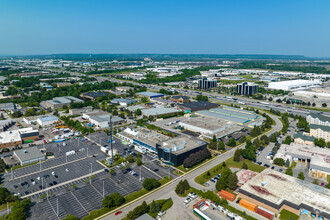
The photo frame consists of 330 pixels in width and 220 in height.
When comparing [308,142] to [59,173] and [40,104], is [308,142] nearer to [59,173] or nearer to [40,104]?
[59,173]

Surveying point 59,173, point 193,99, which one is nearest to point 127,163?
point 59,173

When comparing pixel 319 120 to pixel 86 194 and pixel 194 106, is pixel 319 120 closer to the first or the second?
pixel 194 106

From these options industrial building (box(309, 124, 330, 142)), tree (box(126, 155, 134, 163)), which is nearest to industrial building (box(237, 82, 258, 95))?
industrial building (box(309, 124, 330, 142))

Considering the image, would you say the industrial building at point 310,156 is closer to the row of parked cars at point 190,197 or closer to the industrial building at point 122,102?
the row of parked cars at point 190,197

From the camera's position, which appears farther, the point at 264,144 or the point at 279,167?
the point at 264,144

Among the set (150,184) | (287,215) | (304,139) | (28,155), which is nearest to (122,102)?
(28,155)
